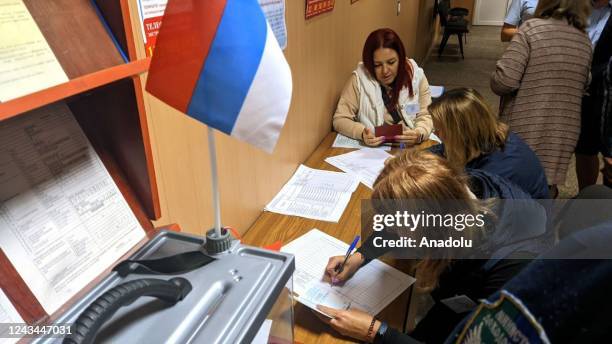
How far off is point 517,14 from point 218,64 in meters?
2.61

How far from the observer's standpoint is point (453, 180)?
105cm

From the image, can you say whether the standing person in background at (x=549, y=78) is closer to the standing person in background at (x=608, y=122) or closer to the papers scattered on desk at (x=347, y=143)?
the standing person in background at (x=608, y=122)

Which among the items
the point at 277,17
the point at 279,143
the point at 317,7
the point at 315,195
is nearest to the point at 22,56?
the point at 277,17

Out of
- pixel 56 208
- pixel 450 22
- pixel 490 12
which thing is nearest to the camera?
pixel 56 208

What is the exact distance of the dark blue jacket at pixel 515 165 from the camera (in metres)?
1.47

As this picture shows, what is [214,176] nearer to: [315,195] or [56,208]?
[56,208]

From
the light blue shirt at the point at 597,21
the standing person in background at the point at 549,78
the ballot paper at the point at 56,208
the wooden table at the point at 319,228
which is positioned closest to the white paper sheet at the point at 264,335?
the ballot paper at the point at 56,208

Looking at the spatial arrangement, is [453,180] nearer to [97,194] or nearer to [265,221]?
[265,221]

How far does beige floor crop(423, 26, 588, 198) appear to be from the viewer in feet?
17.5

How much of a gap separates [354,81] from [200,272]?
5.71ft

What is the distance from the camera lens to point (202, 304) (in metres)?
0.52

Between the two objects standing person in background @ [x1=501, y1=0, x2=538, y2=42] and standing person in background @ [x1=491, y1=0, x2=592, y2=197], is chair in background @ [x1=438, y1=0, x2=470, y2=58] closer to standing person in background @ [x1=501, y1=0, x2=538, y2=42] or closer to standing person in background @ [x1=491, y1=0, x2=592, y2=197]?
standing person in background @ [x1=501, y1=0, x2=538, y2=42]

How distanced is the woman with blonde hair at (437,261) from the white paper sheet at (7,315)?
0.67 meters

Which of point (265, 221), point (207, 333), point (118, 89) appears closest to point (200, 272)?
point (207, 333)
